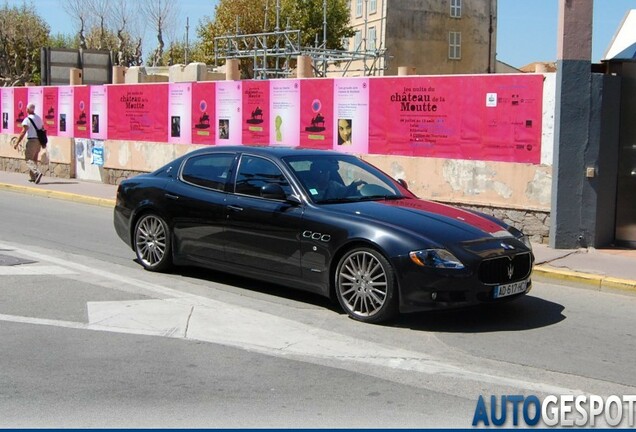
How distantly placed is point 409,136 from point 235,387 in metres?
8.64

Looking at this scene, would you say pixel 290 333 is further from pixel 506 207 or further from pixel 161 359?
pixel 506 207

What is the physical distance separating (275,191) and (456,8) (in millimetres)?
55047

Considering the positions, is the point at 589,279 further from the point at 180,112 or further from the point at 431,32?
the point at 431,32

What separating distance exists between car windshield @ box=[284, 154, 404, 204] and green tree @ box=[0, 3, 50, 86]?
2269 inches

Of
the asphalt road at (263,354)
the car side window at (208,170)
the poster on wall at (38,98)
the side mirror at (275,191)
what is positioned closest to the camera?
the asphalt road at (263,354)

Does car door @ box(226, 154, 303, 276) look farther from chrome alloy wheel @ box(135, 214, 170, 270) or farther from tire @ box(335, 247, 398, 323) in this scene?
chrome alloy wheel @ box(135, 214, 170, 270)

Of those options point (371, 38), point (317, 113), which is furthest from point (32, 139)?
point (371, 38)

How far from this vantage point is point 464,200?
42.1 ft

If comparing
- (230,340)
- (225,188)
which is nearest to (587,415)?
(230,340)

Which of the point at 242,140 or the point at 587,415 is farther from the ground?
the point at 242,140

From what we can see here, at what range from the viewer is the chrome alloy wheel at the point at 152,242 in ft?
29.9

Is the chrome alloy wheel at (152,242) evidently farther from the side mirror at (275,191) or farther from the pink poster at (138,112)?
the pink poster at (138,112)

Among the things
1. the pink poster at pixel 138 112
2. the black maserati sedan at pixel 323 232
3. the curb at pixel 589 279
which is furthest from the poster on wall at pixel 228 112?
the curb at pixel 589 279

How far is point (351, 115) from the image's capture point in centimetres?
1434
